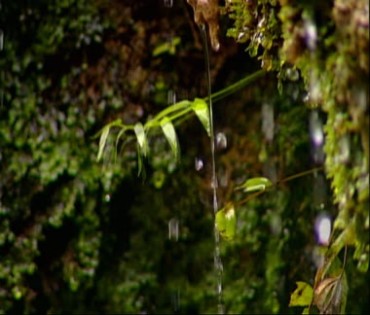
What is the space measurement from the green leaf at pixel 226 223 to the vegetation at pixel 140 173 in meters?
1.11

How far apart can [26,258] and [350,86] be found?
1.99m

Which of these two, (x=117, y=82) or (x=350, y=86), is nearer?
(x=350, y=86)

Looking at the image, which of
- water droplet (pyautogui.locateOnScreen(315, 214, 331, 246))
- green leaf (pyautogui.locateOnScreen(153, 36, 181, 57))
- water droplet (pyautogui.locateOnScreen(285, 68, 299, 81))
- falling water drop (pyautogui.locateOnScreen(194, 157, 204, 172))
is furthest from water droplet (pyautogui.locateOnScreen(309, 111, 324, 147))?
water droplet (pyautogui.locateOnScreen(285, 68, 299, 81))

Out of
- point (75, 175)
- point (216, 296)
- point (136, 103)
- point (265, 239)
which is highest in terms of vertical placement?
point (136, 103)

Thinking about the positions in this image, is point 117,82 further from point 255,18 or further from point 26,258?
point 255,18

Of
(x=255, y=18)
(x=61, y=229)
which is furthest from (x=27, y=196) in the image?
(x=255, y=18)

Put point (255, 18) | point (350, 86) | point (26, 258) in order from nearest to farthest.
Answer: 1. point (350, 86)
2. point (255, 18)
3. point (26, 258)

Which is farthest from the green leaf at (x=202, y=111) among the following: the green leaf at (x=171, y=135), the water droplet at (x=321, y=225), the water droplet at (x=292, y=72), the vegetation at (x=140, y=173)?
the water droplet at (x=321, y=225)

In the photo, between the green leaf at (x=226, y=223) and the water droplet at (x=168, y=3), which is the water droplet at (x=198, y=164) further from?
the green leaf at (x=226, y=223)

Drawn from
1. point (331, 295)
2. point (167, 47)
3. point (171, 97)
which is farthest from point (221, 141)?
point (331, 295)

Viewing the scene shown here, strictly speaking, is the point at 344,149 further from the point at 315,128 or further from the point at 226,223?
the point at 315,128

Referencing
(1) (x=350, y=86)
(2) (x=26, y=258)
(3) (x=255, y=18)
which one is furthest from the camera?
(2) (x=26, y=258)

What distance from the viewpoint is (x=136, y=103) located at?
9.01 ft

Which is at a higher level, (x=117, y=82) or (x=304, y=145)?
(x=117, y=82)
